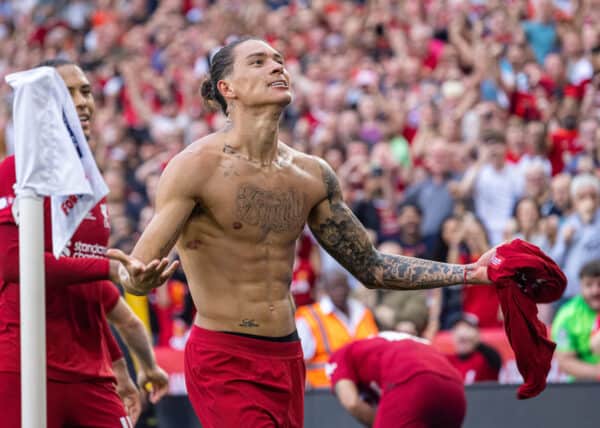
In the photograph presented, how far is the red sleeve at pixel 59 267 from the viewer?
17.7 feet

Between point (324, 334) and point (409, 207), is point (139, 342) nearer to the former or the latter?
point (324, 334)

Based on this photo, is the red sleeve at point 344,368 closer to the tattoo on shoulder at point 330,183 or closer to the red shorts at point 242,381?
the tattoo on shoulder at point 330,183

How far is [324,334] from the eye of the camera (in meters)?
9.31

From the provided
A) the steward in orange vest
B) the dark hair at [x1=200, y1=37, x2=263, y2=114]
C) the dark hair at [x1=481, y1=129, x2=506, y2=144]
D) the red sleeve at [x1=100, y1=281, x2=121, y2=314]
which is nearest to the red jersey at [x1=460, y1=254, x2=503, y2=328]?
the steward in orange vest

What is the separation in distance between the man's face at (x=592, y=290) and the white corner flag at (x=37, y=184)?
497 centimetres

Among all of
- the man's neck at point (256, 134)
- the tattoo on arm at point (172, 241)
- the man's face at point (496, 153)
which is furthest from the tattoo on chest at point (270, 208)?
the man's face at point (496, 153)

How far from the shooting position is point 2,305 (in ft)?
18.2

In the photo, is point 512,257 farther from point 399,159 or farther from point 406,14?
point 406,14

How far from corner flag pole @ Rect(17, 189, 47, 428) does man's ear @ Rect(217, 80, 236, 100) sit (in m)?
1.32

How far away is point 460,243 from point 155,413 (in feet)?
10.3

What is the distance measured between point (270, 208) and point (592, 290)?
4103 millimetres

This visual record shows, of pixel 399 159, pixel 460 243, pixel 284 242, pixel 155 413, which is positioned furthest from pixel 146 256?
pixel 399 159

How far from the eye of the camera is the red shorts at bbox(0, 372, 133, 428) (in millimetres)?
5441

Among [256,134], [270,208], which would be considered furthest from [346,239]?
[256,134]
